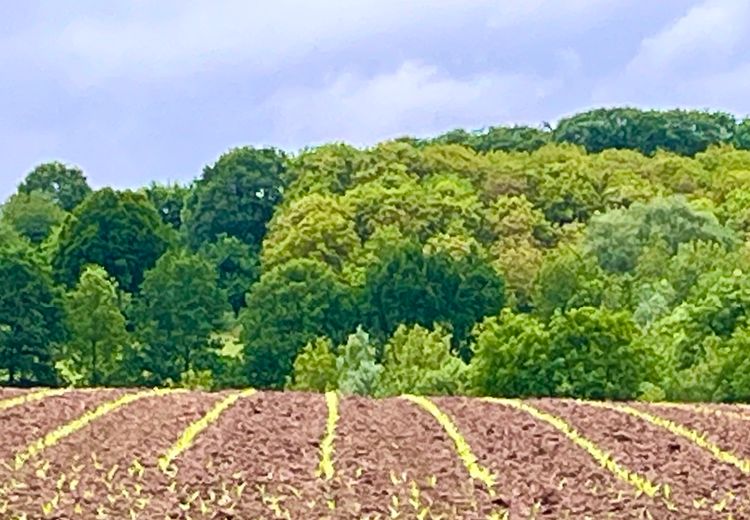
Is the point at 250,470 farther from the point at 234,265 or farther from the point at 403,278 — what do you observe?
the point at 234,265

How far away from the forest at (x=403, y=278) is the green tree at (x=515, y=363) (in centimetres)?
9

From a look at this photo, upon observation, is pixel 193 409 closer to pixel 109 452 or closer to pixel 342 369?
pixel 109 452

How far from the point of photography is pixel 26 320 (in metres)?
79.8

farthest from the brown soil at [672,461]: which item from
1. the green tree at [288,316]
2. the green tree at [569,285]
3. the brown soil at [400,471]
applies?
the green tree at [288,316]

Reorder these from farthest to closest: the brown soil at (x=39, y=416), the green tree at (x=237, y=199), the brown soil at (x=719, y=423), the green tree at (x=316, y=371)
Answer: the green tree at (x=237, y=199) < the green tree at (x=316, y=371) < the brown soil at (x=719, y=423) < the brown soil at (x=39, y=416)

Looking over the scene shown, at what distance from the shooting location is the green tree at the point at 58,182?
130m

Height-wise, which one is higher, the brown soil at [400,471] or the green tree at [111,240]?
the green tree at [111,240]

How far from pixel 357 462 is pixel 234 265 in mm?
92407

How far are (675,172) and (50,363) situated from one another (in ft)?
148

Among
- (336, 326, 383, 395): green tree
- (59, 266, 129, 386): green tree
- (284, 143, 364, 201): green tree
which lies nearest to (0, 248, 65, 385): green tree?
(59, 266, 129, 386): green tree

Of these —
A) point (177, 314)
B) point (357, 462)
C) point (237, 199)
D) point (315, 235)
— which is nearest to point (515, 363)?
point (177, 314)

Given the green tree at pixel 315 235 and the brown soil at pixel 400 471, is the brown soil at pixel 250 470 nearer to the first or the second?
the brown soil at pixel 400 471

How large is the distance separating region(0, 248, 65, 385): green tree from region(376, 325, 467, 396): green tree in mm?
13696

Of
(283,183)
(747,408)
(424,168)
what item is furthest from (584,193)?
(747,408)
